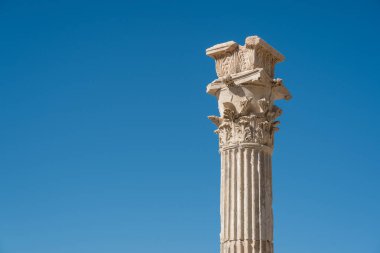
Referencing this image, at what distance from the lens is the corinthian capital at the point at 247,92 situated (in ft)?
55.9

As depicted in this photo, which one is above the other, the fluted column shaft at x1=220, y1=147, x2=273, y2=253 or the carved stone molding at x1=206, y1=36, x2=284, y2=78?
the carved stone molding at x1=206, y1=36, x2=284, y2=78

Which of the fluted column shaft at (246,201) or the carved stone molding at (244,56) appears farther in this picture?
the carved stone molding at (244,56)

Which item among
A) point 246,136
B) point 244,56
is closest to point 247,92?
point 244,56

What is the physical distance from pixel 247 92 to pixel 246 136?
1230mm

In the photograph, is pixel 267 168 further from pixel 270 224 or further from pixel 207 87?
pixel 207 87

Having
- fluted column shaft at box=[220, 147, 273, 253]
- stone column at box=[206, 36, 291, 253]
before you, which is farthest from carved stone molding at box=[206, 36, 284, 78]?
fluted column shaft at box=[220, 147, 273, 253]

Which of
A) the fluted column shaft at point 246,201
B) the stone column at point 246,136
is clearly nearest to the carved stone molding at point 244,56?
the stone column at point 246,136

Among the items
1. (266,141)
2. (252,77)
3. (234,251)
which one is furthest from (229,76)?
(234,251)

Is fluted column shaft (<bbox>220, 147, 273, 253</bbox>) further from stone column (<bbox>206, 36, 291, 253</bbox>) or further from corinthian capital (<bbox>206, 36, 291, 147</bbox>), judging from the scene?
corinthian capital (<bbox>206, 36, 291, 147</bbox>)

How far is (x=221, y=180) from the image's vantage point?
17.0 metres

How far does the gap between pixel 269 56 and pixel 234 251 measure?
5.70 metres

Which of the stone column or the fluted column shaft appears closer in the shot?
the fluted column shaft

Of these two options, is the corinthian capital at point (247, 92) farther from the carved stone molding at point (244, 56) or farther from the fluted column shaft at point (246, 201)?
the fluted column shaft at point (246, 201)

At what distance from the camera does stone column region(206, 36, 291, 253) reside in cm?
1616
